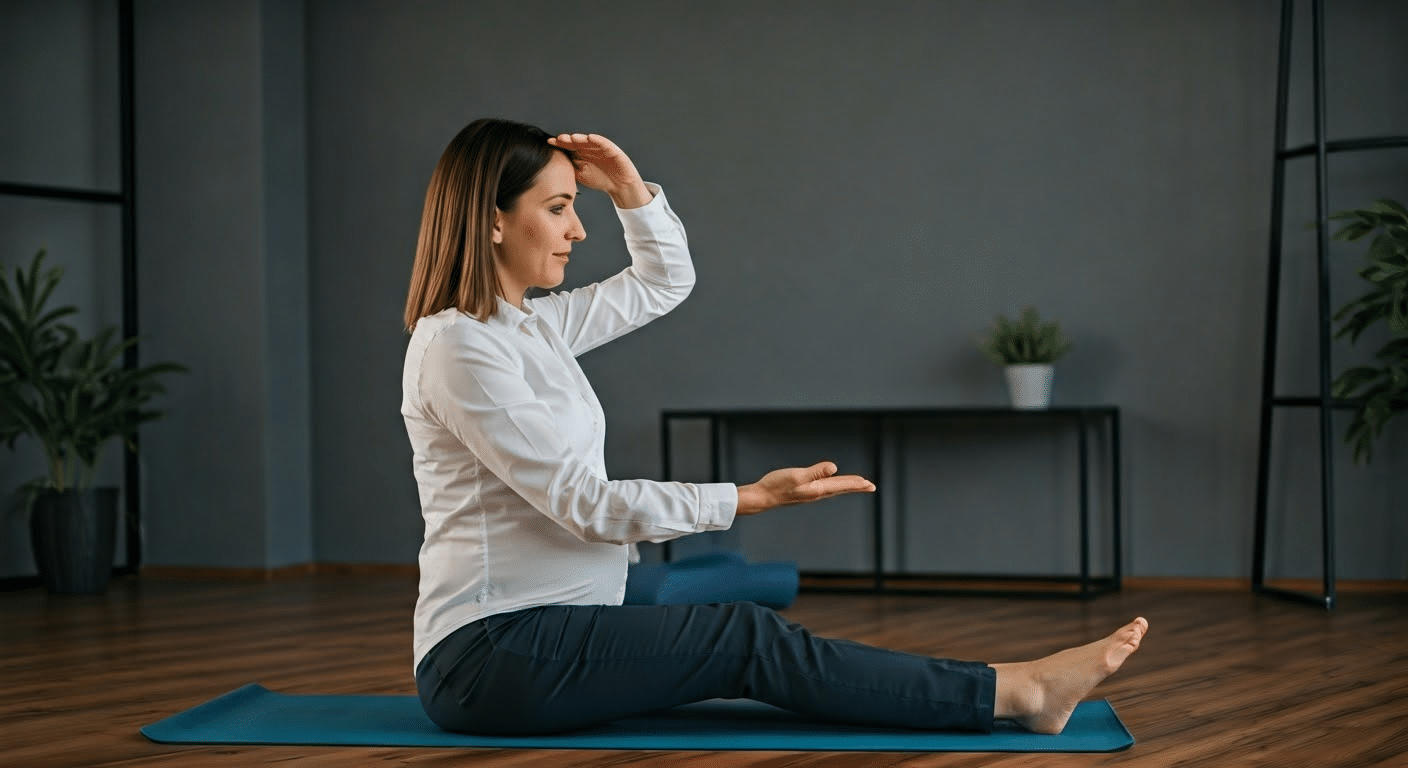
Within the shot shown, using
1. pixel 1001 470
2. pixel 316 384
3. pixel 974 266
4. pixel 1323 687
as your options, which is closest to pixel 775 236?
pixel 974 266

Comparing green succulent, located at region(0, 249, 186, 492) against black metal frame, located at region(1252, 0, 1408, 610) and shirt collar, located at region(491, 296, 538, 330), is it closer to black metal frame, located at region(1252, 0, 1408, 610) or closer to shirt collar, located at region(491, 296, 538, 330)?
shirt collar, located at region(491, 296, 538, 330)

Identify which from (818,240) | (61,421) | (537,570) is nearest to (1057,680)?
(537,570)

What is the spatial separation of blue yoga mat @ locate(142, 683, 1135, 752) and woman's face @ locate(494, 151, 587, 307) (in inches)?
28.6

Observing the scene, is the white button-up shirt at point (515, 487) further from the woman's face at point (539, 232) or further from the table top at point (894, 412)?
the table top at point (894, 412)

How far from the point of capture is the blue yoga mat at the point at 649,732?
2282mm

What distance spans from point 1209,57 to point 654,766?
3.40m

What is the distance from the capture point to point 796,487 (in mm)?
2074

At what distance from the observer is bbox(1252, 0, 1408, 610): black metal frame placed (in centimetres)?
416

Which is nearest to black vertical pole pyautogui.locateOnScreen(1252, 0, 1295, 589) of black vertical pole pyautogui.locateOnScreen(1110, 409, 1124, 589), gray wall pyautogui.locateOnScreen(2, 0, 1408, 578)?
gray wall pyautogui.locateOnScreen(2, 0, 1408, 578)

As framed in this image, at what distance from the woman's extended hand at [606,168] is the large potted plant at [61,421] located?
10.2 feet

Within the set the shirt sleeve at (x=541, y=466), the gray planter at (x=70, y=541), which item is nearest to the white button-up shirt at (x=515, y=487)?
the shirt sleeve at (x=541, y=466)

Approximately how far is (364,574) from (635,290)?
3263 millimetres

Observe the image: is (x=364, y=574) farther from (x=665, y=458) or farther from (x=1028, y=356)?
(x=1028, y=356)

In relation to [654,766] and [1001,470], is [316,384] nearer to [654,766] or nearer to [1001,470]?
[1001,470]
